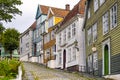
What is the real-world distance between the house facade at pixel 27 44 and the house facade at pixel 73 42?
2899 centimetres

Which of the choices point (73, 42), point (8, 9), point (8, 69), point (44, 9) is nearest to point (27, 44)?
point (44, 9)

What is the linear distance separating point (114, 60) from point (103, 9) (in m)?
6.16

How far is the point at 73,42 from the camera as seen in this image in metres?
50.1

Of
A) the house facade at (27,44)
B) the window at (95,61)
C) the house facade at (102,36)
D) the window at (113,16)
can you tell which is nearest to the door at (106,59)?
the house facade at (102,36)

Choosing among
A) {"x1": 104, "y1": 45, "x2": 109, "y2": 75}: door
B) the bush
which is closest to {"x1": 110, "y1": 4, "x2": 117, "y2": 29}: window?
{"x1": 104, "y1": 45, "x2": 109, "y2": 75}: door

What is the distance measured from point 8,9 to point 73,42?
41.8 feet

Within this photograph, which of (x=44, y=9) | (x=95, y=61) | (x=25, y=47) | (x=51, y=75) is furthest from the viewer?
(x=25, y=47)

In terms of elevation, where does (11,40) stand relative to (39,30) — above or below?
below

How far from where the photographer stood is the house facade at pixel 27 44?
3516 inches

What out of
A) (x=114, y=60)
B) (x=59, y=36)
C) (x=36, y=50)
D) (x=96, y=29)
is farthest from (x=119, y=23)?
(x=36, y=50)

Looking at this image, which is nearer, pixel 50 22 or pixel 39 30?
pixel 50 22

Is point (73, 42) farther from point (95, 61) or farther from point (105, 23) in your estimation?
point (105, 23)

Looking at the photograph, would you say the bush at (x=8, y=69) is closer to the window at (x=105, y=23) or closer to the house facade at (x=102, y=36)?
the house facade at (x=102, y=36)

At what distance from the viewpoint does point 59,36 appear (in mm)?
58219
